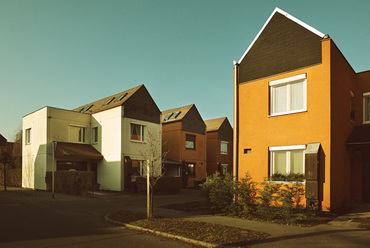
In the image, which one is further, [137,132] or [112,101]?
[112,101]

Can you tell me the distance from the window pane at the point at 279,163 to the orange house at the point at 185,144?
16.9m

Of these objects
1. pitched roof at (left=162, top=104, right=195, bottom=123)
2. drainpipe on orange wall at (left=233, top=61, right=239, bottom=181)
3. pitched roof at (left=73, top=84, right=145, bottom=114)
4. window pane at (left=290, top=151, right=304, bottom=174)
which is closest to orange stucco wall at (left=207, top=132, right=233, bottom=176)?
pitched roof at (left=162, top=104, right=195, bottom=123)

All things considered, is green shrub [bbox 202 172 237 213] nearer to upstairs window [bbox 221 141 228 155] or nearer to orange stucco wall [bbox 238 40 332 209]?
orange stucco wall [bbox 238 40 332 209]

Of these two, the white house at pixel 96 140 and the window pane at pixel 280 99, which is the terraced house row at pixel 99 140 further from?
the window pane at pixel 280 99

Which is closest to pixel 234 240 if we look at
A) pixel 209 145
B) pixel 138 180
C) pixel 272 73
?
pixel 272 73

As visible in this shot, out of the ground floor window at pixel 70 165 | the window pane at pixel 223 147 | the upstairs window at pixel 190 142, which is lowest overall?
the ground floor window at pixel 70 165

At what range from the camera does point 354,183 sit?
14.2 meters

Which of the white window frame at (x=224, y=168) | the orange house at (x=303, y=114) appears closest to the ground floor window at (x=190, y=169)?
the white window frame at (x=224, y=168)

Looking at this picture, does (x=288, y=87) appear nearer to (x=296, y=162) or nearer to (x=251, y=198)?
(x=296, y=162)

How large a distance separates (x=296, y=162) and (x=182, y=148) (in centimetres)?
1909

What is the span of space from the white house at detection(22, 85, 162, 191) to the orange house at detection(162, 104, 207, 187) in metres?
4.48

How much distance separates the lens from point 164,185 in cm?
2203

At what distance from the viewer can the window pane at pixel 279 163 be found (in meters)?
12.4

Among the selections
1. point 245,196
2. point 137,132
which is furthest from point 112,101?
point 245,196
